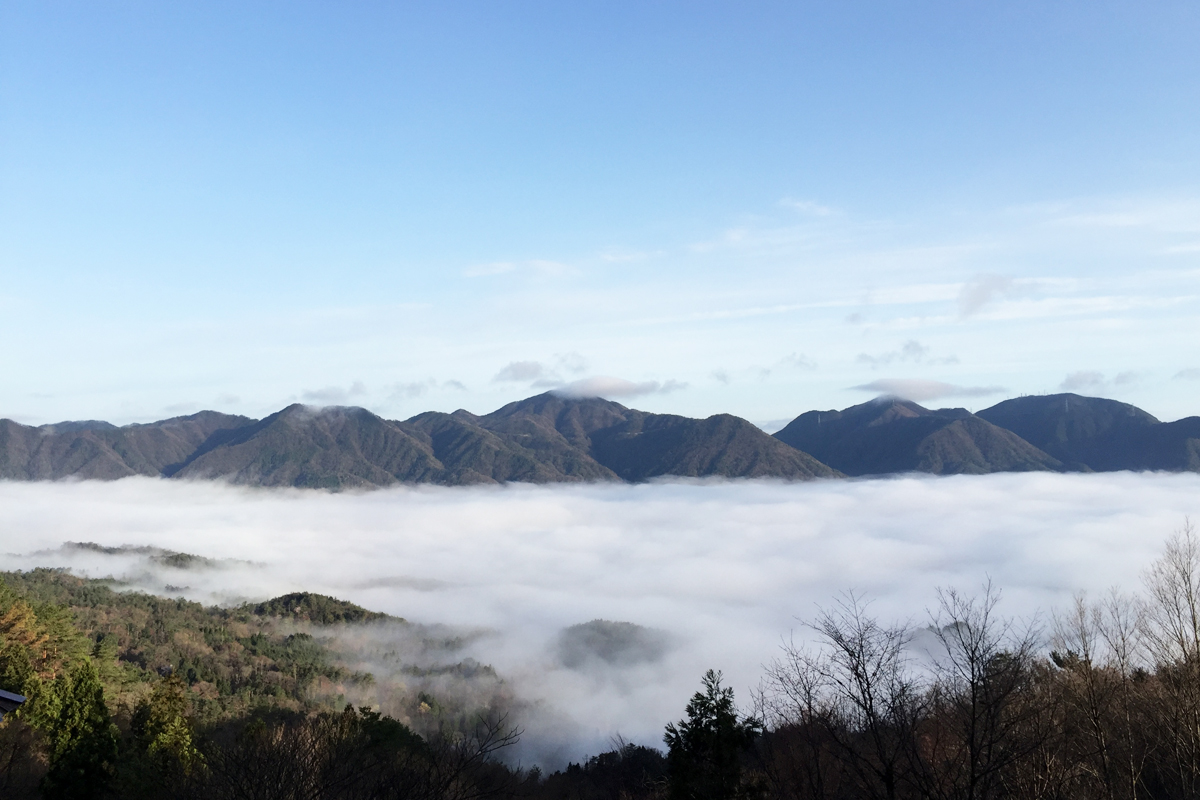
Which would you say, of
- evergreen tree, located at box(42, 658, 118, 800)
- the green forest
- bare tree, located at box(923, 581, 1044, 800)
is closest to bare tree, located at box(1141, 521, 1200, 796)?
the green forest

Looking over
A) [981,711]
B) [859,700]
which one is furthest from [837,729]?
[981,711]

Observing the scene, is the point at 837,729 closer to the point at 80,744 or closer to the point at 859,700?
the point at 859,700

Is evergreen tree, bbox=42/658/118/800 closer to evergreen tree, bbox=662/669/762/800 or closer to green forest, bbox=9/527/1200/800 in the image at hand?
green forest, bbox=9/527/1200/800

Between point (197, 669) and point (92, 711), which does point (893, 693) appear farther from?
point (197, 669)

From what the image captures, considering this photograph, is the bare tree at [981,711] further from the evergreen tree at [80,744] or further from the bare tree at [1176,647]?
the evergreen tree at [80,744]

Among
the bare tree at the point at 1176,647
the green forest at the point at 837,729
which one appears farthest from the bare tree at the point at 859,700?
the bare tree at the point at 1176,647
